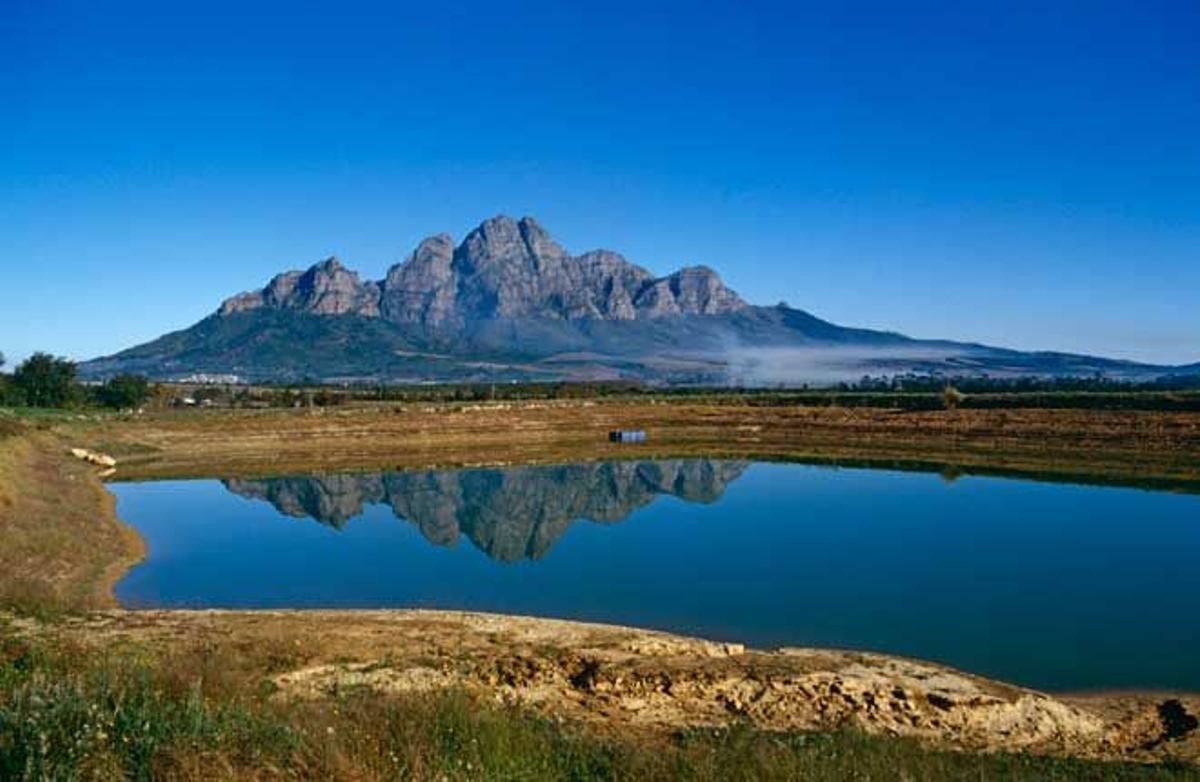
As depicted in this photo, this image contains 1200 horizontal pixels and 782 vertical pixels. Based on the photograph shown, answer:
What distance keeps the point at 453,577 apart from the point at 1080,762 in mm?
18296

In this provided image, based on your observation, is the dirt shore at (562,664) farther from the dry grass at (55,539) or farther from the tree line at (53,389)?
the tree line at (53,389)

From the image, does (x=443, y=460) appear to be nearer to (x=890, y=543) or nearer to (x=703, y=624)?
(x=890, y=543)

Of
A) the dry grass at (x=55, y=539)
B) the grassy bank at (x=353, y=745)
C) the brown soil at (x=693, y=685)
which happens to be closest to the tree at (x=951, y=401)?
the dry grass at (x=55, y=539)

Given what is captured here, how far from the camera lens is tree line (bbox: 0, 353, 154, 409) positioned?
78.8 metres

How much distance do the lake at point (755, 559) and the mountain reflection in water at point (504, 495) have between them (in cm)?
23

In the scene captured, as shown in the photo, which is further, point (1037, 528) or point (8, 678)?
point (1037, 528)

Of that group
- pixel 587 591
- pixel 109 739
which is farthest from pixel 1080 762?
pixel 587 591

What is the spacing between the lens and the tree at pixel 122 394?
85312 mm

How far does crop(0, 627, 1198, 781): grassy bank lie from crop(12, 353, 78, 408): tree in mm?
81627

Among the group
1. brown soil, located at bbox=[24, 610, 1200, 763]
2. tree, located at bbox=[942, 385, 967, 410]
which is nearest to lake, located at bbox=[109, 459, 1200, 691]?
brown soil, located at bbox=[24, 610, 1200, 763]

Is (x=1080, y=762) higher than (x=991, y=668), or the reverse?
(x=1080, y=762)

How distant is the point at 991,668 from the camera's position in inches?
632

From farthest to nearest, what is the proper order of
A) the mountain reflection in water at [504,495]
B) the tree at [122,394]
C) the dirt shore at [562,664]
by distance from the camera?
the tree at [122,394], the mountain reflection in water at [504,495], the dirt shore at [562,664]

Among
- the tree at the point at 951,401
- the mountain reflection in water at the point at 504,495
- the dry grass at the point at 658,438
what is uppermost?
the tree at the point at 951,401
